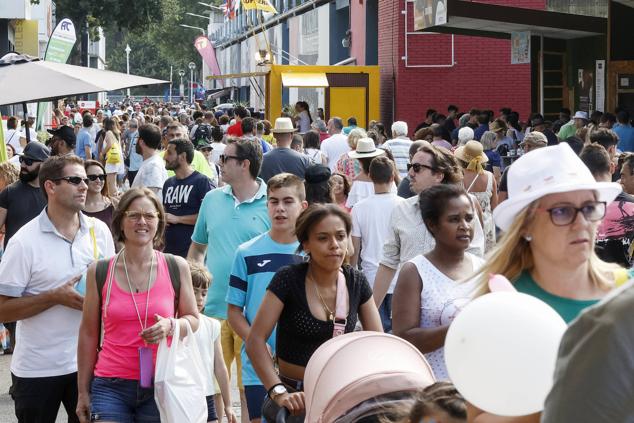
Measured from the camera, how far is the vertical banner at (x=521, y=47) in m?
24.6

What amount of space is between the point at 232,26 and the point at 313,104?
120 feet

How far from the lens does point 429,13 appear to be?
73.8 ft

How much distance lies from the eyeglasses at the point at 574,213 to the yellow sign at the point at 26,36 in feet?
119

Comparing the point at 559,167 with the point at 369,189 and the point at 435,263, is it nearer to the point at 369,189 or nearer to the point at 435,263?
the point at 435,263

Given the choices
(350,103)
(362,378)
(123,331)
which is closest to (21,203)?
(123,331)

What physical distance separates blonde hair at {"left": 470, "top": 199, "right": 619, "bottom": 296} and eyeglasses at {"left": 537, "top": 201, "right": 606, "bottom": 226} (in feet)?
0.28

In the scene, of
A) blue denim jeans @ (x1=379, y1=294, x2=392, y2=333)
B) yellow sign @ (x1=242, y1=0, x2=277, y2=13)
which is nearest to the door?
yellow sign @ (x1=242, y1=0, x2=277, y2=13)

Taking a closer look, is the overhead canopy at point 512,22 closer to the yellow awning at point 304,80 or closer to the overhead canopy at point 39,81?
the yellow awning at point 304,80

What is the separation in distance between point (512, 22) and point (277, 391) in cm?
1764

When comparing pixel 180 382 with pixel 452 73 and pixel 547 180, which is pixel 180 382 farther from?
pixel 452 73

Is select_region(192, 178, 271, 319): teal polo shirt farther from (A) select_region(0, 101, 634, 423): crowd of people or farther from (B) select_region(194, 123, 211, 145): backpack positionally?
(B) select_region(194, 123, 211, 145): backpack

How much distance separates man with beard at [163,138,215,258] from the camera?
979 cm

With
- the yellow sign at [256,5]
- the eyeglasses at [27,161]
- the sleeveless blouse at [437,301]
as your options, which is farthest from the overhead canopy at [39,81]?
the yellow sign at [256,5]

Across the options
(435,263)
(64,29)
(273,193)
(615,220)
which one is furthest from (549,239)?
(64,29)
